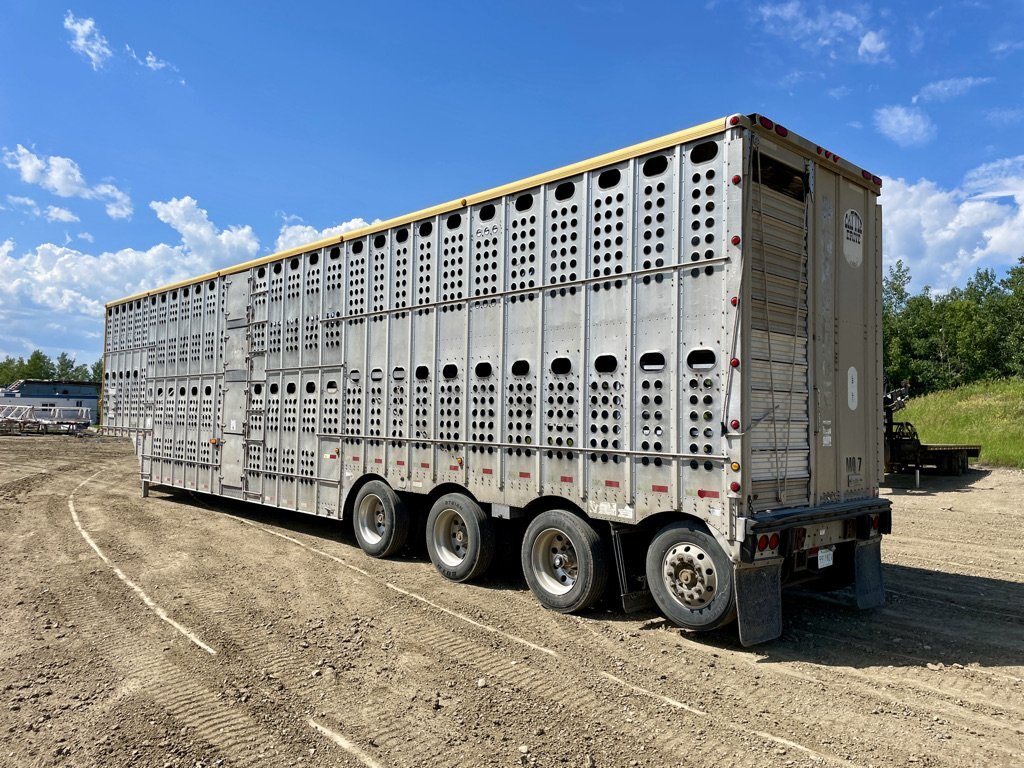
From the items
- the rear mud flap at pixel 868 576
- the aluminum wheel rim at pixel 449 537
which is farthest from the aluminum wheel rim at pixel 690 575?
the aluminum wheel rim at pixel 449 537

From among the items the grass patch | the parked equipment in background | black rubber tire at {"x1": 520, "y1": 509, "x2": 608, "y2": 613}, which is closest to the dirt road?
black rubber tire at {"x1": 520, "y1": 509, "x2": 608, "y2": 613}

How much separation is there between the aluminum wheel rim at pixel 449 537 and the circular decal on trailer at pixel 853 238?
198 inches

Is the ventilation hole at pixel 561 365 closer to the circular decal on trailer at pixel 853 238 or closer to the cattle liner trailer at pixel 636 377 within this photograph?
the cattle liner trailer at pixel 636 377

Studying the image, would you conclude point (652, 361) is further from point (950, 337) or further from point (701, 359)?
point (950, 337)

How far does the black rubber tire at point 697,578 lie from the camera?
5629 mm

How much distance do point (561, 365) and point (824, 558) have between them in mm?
3047

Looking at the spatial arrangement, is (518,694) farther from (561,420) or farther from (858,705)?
(561,420)

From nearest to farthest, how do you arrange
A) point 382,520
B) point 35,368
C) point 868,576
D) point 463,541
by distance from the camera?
point 868,576, point 463,541, point 382,520, point 35,368

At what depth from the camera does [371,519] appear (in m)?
9.41

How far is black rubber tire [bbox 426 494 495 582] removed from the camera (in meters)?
7.74

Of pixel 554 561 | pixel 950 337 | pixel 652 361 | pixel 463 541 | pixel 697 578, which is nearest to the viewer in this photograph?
pixel 697 578

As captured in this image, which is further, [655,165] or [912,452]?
[912,452]

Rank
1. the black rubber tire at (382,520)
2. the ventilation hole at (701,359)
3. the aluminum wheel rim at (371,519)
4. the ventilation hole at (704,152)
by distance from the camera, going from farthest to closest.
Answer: the aluminum wheel rim at (371,519), the black rubber tire at (382,520), the ventilation hole at (704,152), the ventilation hole at (701,359)

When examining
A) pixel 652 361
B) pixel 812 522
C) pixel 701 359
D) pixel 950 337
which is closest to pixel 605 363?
pixel 652 361
